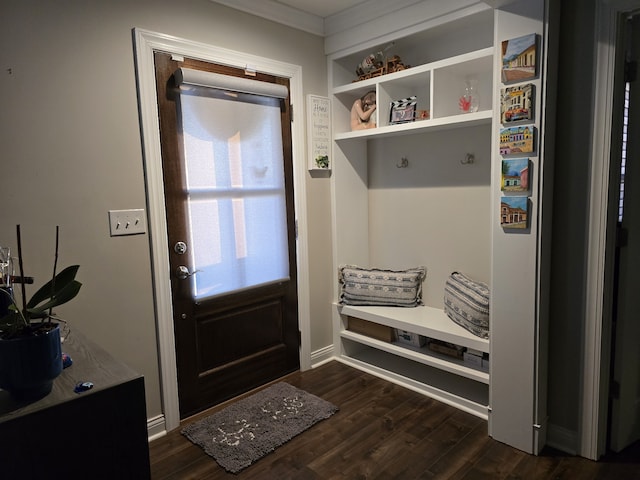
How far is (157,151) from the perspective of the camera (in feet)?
7.25

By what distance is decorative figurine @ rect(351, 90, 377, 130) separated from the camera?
9.46 feet

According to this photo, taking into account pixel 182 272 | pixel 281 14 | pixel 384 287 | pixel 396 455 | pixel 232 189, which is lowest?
pixel 396 455

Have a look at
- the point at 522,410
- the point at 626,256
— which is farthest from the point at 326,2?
the point at 522,410

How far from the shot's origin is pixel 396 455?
2109 mm

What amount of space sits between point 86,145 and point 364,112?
1.74 meters

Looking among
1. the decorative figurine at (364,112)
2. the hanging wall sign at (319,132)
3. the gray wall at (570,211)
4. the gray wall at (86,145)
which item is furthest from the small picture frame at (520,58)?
the gray wall at (86,145)

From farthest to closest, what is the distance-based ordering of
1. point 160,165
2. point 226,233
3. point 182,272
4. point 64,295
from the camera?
1. point 226,233
2. point 182,272
3. point 160,165
4. point 64,295

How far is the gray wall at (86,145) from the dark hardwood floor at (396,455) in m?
0.45

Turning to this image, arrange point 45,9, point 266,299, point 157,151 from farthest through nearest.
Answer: point 266,299 < point 157,151 < point 45,9

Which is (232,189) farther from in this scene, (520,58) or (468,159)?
(520,58)

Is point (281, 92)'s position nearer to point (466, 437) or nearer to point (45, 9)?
point (45, 9)

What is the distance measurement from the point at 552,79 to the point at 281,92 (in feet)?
4.96

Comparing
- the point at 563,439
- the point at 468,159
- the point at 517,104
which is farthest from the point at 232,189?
the point at 563,439

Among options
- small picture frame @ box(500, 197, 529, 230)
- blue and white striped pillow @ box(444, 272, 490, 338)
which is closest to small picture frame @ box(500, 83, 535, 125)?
small picture frame @ box(500, 197, 529, 230)
